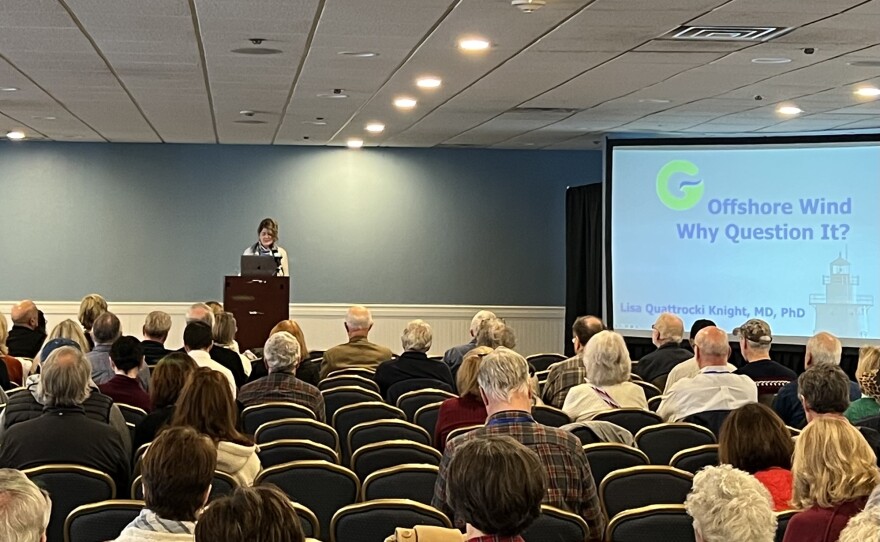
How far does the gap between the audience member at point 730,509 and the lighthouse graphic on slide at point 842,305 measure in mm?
10119

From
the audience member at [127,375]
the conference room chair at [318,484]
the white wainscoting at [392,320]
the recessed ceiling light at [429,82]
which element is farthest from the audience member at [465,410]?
the white wainscoting at [392,320]

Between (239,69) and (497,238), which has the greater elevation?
(239,69)

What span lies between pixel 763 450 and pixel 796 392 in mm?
2838

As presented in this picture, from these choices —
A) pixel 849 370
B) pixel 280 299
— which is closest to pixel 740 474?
pixel 280 299

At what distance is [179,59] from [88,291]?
819 cm

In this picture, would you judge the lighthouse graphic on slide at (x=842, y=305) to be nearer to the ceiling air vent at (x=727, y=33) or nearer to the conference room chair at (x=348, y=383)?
the ceiling air vent at (x=727, y=33)

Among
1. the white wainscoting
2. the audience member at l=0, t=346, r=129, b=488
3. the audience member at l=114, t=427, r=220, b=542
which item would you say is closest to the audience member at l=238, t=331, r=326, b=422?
the audience member at l=0, t=346, r=129, b=488

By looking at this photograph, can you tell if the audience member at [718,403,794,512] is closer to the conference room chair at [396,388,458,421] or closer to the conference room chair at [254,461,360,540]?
the conference room chair at [254,461,360,540]

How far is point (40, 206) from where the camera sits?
1625 cm

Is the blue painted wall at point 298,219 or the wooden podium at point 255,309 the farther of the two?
the blue painted wall at point 298,219

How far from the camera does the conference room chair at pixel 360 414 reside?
6.79m

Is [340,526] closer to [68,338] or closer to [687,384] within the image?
[687,384]

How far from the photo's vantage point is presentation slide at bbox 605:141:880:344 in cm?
1262

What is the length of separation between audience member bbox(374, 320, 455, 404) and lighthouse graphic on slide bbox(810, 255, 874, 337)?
5972 millimetres
